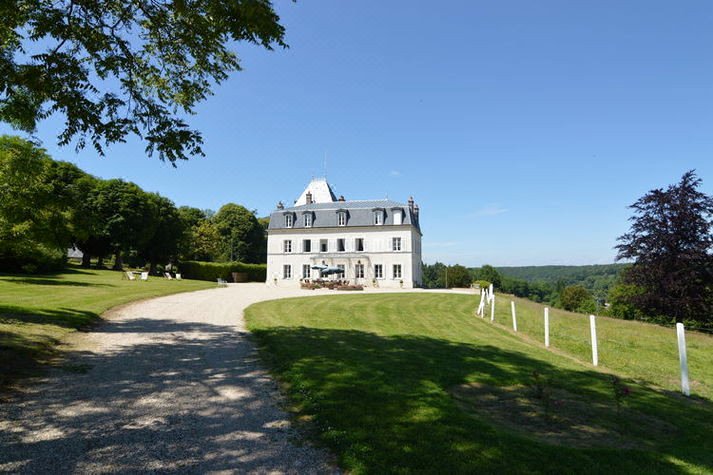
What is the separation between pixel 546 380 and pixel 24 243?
18328 mm

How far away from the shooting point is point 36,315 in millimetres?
10430

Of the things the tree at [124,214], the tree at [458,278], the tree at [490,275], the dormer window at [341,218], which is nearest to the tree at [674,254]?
the dormer window at [341,218]

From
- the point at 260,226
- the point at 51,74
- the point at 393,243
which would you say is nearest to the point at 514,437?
the point at 51,74

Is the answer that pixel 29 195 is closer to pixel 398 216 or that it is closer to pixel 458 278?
pixel 398 216

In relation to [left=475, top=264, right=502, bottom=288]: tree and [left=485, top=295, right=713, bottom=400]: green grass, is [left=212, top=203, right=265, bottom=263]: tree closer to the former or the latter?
[left=485, top=295, right=713, bottom=400]: green grass

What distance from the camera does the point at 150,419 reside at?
15.3ft

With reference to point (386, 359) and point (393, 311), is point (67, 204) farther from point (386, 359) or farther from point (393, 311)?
point (393, 311)

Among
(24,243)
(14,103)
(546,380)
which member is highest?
(14,103)

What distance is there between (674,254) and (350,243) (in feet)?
91.7

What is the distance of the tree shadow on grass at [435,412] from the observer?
3.74 metres

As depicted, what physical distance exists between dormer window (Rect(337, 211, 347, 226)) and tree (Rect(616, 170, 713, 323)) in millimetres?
26239

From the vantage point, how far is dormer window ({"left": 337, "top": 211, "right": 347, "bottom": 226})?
43.2 meters

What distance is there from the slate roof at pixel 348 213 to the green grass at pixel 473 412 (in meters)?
32.4

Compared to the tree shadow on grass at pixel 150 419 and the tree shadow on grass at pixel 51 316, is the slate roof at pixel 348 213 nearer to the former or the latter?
the tree shadow on grass at pixel 51 316
